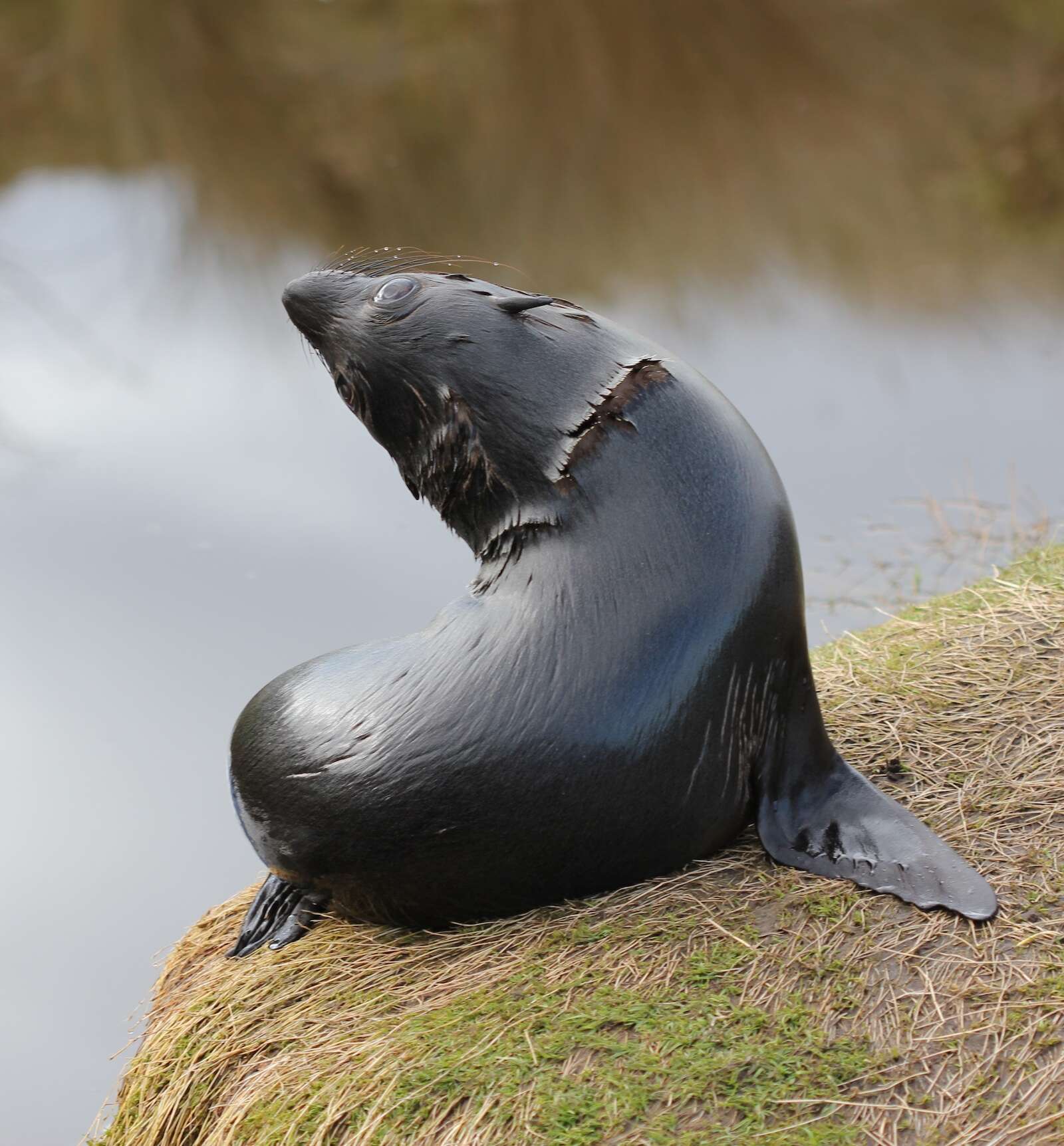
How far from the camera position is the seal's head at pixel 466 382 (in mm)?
3443

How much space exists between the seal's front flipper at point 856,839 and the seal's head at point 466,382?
937 mm

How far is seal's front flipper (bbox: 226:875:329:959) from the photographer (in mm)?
3738

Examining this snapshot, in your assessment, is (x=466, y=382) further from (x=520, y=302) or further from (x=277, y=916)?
(x=277, y=916)

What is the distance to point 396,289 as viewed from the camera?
12.1 ft

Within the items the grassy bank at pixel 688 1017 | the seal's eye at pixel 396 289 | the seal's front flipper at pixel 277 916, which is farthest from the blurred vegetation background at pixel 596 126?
the grassy bank at pixel 688 1017

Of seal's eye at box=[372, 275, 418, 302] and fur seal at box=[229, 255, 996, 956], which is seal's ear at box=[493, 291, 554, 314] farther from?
seal's eye at box=[372, 275, 418, 302]

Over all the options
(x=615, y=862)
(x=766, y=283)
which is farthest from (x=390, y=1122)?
(x=766, y=283)

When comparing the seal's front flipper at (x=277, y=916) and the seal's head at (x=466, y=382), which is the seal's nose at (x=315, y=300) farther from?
the seal's front flipper at (x=277, y=916)

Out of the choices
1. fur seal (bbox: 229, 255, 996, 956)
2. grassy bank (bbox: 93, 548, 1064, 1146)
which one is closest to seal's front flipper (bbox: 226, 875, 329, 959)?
grassy bank (bbox: 93, 548, 1064, 1146)

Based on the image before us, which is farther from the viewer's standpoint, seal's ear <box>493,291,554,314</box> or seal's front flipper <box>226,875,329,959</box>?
seal's front flipper <box>226,875,329,959</box>

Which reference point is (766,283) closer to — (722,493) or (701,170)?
(701,170)

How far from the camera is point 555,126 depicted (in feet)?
41.0

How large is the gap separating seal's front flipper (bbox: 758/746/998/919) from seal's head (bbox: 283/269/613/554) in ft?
3.07

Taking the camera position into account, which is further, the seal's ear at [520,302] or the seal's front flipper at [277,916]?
the seal's front flipper at [277,916]
